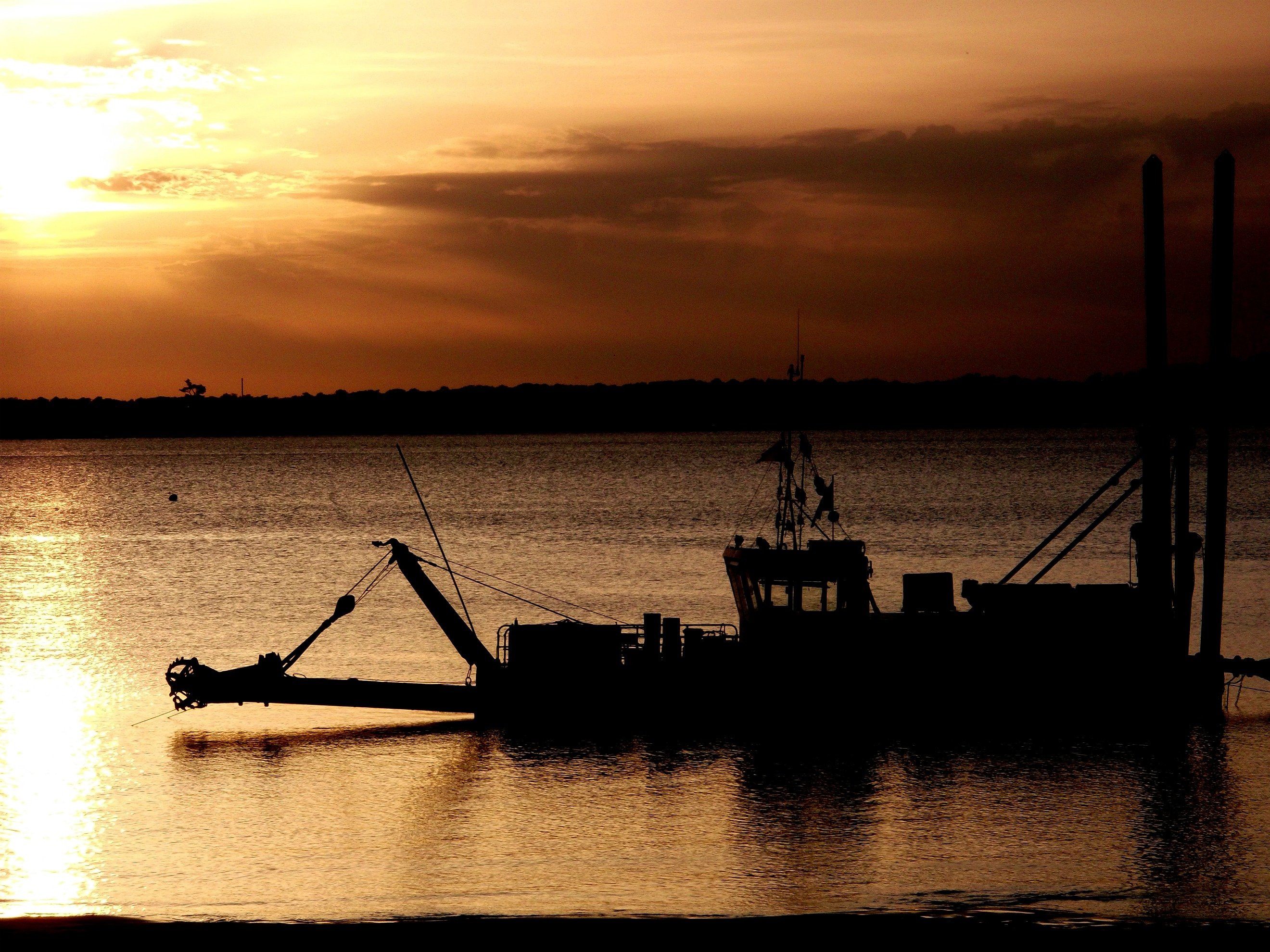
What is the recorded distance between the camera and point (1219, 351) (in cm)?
3362

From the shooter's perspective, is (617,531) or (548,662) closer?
(548,662)

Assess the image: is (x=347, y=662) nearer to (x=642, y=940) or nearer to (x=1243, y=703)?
(x=1243, y=703)

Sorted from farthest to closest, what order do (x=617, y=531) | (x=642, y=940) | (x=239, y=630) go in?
(x=617, y=531) < (x=239, y=630) < (x=642, y=940)

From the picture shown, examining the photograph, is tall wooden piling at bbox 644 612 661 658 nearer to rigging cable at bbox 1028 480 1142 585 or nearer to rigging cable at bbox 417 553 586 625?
rigging cable at bbox 1028 480 1142 585

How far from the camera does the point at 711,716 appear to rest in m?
29.8

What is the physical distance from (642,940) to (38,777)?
1735 centimetres

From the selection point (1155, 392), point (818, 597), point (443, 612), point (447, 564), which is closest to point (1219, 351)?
point (1155, 392)

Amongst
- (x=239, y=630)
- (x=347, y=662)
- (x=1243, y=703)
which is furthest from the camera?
(x=239, y=630)

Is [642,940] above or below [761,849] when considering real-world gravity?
above

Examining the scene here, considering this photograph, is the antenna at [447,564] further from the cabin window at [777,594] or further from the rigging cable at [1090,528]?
the rigging cable at [1090,528]

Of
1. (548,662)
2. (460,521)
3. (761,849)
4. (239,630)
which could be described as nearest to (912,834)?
(761,849)

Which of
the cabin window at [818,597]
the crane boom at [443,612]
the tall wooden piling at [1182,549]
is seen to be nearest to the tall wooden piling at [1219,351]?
the tall wooden piling at [1182,549]

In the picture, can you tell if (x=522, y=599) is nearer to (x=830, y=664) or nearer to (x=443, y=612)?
(x=443, y=612)

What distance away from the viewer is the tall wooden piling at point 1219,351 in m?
32.6
